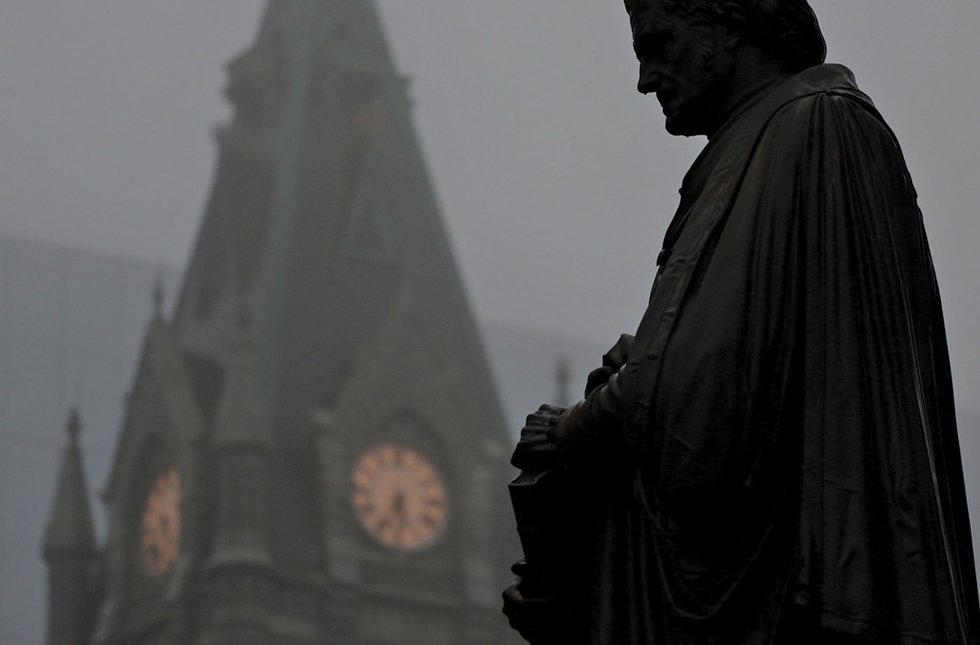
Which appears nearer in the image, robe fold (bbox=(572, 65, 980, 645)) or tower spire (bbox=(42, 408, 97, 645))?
robe fold (bbox=(572, 65, 980, 645))

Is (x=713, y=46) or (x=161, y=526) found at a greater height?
(x=161, y=526)

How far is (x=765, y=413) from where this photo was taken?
3.33 metres

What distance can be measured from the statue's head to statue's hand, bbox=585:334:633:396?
29 centimetres

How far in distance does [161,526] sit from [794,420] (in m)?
62.1

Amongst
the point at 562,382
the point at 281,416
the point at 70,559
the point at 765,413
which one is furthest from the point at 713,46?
the point at 70,559

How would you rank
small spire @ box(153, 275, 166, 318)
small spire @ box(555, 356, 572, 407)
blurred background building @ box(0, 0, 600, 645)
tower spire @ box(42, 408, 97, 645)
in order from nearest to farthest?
small spire @ box(555, 356, 572, 407) < blurred background building @ box(0, 0, 600, 645) < small spire @ box(153, 275, 166, 318) < tower spire @ box(42, 408, 97, 645)

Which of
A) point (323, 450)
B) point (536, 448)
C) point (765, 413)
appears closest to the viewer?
point (765, 413)

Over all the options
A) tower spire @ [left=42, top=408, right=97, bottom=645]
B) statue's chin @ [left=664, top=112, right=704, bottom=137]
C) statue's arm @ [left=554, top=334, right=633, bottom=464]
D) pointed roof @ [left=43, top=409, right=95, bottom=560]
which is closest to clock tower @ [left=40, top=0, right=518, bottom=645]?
tower spire @ [left=42, top=408, right=97, bottom=645]

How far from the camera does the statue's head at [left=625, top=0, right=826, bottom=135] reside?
361cm

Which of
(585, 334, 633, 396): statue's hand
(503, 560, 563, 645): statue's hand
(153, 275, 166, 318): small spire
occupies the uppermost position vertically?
(153, 275, 166, 318): small spire

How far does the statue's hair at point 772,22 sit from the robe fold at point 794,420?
0.09 m

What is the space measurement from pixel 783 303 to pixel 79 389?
63.4m

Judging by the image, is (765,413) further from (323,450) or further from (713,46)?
(323,450)

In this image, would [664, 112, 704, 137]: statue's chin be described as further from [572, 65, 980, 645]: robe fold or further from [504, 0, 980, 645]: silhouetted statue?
[572, 65, 980, 645]: robe fold
